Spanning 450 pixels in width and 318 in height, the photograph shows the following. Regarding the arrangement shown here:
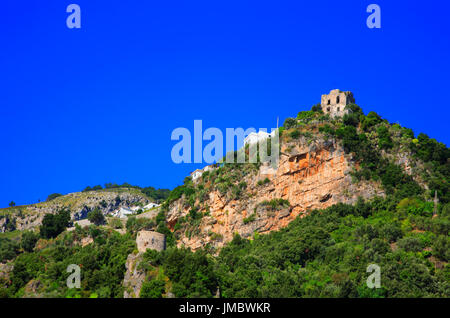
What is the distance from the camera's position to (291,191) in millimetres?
62812

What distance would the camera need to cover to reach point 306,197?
204 feet

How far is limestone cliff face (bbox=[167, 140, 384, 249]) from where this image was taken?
61209mm

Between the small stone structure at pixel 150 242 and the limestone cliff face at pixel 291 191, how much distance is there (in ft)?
49.2

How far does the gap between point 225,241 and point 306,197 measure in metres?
8.61

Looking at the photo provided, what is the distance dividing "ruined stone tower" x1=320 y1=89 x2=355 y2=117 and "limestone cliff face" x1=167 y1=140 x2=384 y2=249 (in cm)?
840

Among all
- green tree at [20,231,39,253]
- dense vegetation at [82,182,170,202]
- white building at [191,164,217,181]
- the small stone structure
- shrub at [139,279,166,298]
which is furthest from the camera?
dense vegetation at [82,182,170,202]

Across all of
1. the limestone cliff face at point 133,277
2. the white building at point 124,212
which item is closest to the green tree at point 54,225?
the white building at point 124,212

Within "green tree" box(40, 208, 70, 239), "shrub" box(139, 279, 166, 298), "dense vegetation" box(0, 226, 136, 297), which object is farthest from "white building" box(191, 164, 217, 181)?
"shrub" box(139, 279, 166, 298)

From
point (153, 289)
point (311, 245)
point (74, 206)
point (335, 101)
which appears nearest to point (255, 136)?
point (335, 101)

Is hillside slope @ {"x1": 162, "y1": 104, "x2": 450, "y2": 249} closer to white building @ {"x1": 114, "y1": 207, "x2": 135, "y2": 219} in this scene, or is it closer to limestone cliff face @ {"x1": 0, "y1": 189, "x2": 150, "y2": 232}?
white building @ {"x1": 114, "y1": 207, "x2": 135, "y2": 219}

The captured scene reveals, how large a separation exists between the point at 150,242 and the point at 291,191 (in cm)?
1899

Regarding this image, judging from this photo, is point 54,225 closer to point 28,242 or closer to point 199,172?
point 28,242

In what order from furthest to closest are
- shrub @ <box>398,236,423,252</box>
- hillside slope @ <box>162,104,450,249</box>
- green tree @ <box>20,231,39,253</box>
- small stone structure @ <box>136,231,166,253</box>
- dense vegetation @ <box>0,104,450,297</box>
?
green tree @ <box>20,231,39,253</box>, hillside slope @ <box>162,104,450,249</box>, shrub @ <box>398,236,423,252</box>, small stone structure @ <box>136,231,166,253</box>, dense vegetation @ <box>0,104,450,297</box>
